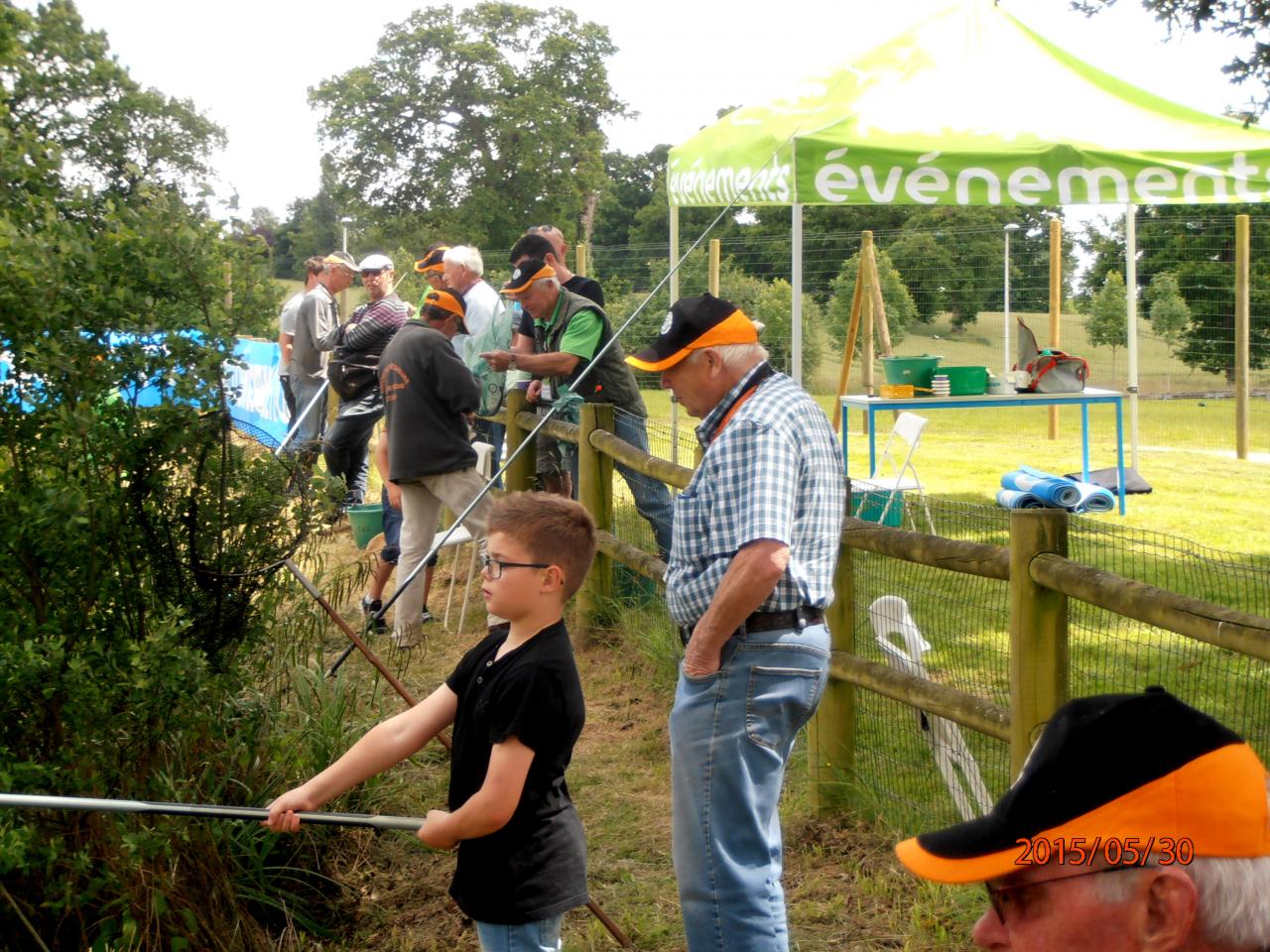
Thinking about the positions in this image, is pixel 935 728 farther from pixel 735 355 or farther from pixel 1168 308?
pixel 1168 308

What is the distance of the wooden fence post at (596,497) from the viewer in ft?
23.2

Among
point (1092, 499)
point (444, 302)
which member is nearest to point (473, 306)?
point (444, 302)

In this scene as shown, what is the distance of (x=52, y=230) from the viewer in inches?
138

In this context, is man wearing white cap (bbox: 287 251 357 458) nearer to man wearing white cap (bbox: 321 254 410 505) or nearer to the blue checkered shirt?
man wearing white cap (bbox: 321 254 410 505)

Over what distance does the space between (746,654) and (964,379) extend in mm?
7371

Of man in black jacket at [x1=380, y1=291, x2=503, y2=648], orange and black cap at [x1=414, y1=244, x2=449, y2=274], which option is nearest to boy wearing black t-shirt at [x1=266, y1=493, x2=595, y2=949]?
man in black jacket at [x1=380, y1=291, x2=503, y2=648]

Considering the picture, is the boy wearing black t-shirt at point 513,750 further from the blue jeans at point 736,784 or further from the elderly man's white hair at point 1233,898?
the elderly man's white hair at point 1233,898

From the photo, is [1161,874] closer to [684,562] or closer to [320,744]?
[684,562]

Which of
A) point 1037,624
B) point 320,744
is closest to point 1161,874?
point 1037,624

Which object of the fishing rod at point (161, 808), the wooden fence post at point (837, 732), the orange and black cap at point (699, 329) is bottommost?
the wooden fence post at point (837, 732)

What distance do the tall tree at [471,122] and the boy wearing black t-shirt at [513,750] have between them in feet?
171

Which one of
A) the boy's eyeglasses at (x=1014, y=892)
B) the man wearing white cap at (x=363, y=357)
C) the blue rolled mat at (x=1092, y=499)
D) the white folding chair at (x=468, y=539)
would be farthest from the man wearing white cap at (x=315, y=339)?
the boy's eyeglasses at (x=1014, y=892)

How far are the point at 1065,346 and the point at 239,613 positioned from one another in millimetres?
15788
